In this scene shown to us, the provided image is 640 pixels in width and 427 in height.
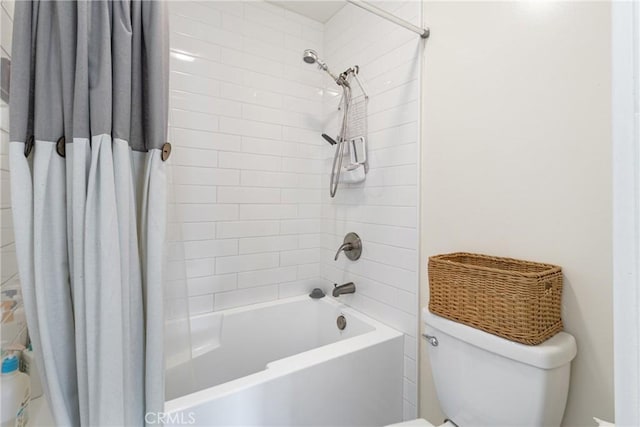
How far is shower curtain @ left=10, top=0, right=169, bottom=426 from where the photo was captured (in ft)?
2.41

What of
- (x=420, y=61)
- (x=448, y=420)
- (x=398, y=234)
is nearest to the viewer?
(x=448, y=420)

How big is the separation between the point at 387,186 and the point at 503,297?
2.61 ft

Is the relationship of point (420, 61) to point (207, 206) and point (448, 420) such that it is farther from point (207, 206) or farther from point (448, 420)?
point (448, 420)

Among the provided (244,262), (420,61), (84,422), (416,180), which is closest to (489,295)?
(416,180)

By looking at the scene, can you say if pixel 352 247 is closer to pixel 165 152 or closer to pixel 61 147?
pixel 165 152

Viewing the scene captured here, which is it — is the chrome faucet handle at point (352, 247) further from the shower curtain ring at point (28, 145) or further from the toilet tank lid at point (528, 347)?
the shower curtain ring at point (28, 145)

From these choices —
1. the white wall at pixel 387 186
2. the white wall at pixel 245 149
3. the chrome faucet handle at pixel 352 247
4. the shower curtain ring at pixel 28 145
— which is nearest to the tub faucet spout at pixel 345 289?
the white wall at pixel 387 186

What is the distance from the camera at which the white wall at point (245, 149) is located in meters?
1.62

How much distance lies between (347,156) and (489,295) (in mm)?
1113

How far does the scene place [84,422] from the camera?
760mm

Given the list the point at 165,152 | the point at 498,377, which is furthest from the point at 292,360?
the point at 165,152

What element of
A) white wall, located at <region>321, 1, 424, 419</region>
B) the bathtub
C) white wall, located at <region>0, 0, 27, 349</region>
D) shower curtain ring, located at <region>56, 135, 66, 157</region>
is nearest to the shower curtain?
shower curtain ring, located at <region>56, 135, 66, 157</region>

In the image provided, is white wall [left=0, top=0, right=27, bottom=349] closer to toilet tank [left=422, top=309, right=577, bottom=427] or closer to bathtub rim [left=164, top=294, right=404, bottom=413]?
bathtub rim [left=164, top=294, right=404, bottom=413]

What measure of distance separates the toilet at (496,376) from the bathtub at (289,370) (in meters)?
0.30
